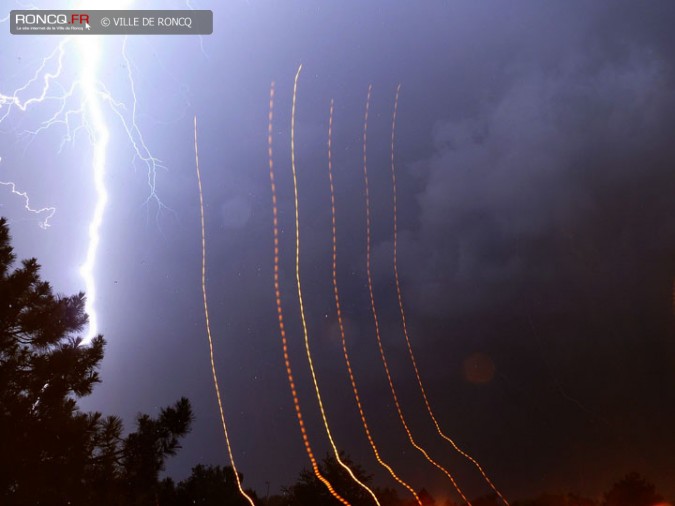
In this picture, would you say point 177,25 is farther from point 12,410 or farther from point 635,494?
point 635,494

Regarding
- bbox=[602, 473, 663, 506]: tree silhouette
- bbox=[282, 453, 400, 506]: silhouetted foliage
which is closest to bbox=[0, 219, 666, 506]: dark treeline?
bbox=[282, 453, 400, 506]: silhouetted foliage

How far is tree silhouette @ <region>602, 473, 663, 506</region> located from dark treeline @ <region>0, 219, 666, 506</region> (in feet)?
101

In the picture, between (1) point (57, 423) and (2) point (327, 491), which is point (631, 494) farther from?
(1) point (57, 423)

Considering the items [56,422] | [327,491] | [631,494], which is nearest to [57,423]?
[56,422]

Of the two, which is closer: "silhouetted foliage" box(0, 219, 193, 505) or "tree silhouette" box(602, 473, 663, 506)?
"silhouetted foliage" box(0, 219, 193, 505)

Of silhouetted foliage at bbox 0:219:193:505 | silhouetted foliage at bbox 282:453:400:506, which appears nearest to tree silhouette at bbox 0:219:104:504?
silhouetted foliage at bbox 0:219:193:505

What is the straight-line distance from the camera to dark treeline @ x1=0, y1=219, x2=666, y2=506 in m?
7.44

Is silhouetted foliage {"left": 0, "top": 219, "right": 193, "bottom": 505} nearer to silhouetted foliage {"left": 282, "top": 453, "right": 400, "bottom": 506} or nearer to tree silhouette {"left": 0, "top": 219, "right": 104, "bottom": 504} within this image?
tree silhouette {"left": 0, "top": 219, "right": 104, "bottom": 504}

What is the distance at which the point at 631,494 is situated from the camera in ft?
106

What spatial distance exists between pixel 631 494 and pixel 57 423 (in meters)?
33.3

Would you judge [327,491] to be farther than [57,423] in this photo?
Yes

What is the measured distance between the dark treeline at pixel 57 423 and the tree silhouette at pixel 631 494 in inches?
1207

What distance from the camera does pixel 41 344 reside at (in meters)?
8.70

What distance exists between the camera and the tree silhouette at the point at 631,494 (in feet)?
103
